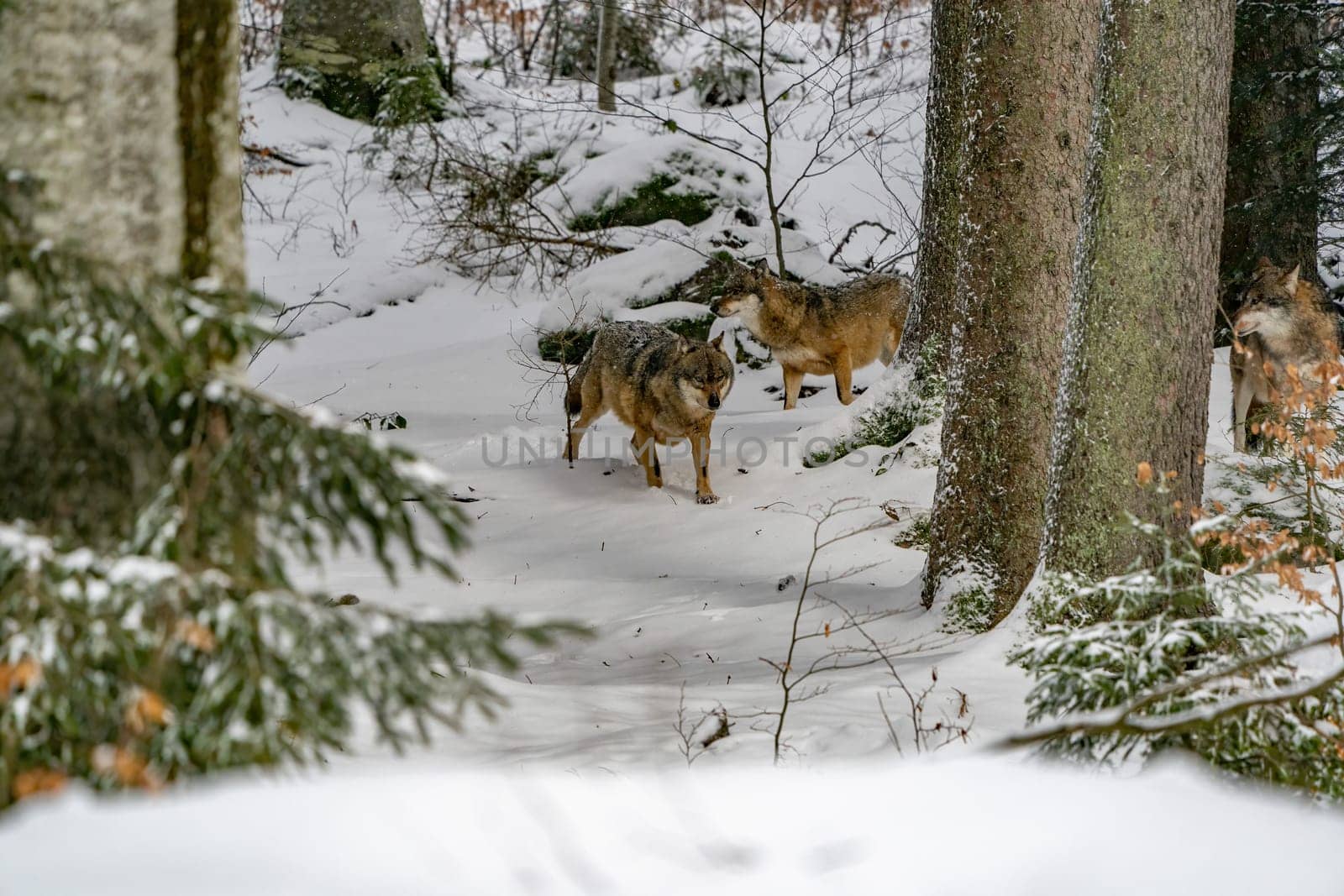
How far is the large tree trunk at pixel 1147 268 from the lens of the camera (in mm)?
4453

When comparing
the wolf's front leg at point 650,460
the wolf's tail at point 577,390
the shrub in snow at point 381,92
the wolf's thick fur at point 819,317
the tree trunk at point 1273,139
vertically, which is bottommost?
the wolf's front leg at point 650,460

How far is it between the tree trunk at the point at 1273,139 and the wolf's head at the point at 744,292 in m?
4.66

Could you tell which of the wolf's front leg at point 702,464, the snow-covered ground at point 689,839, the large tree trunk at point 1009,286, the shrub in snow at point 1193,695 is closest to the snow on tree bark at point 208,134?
the snow-covered ground at point 689,839

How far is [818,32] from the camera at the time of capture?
22328 mm

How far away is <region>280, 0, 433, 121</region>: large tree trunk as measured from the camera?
1889 centimetres

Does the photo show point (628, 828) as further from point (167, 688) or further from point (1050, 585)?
point (1050, 585)

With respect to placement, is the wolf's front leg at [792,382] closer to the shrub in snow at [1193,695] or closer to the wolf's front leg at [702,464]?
the wolf's front leg at [702,464]

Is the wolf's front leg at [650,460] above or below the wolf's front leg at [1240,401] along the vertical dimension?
below

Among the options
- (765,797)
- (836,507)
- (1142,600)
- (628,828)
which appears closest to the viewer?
(628,828)

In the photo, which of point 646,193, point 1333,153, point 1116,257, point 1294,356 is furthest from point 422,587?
point 1333,153

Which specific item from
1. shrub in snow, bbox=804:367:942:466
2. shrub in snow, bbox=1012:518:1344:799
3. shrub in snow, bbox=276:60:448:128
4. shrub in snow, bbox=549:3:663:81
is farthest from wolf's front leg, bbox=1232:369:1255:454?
shrub in snow, bbox=549:3:663:81

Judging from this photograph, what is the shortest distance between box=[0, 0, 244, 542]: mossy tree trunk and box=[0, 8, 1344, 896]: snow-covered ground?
479mm

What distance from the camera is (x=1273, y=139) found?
11.1 m

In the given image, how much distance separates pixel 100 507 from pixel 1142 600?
2.80 m
